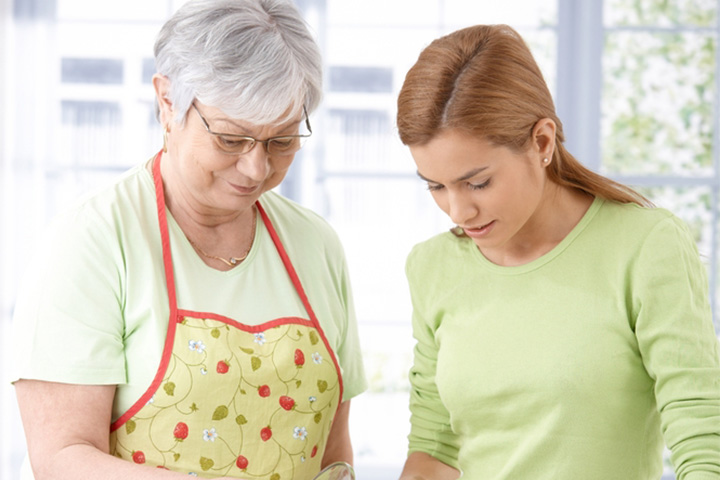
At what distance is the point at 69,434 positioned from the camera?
1184 mm

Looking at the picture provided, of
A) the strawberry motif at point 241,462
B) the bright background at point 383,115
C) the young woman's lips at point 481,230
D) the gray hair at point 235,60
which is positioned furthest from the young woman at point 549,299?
the bright background at point 383,115

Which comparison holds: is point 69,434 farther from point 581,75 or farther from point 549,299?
point 581,75

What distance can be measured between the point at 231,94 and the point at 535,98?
1.52ft

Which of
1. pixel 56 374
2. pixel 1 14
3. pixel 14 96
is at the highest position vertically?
pixel 1 14

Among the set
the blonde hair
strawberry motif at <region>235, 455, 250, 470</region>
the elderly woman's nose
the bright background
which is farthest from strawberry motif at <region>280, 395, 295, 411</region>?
the bright background

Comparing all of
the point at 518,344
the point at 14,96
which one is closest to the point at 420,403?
the point at 518,344

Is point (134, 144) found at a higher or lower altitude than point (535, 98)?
lower

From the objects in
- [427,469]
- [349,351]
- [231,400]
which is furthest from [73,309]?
[427,469]

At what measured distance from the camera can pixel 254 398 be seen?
1336mm

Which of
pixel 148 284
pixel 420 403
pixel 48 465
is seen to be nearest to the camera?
pixel 48 465

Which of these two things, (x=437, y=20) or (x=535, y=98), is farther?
(x=437, y=20)

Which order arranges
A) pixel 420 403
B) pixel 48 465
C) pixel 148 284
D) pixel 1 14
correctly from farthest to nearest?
1. pixel 1 14
2. pixel 420 403
3. pixel 148 284
4. pixel 48 465

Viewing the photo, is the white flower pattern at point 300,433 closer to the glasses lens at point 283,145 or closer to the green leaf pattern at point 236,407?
the green leaf pattern at point 236,407

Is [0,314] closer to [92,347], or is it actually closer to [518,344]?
[92,347]
